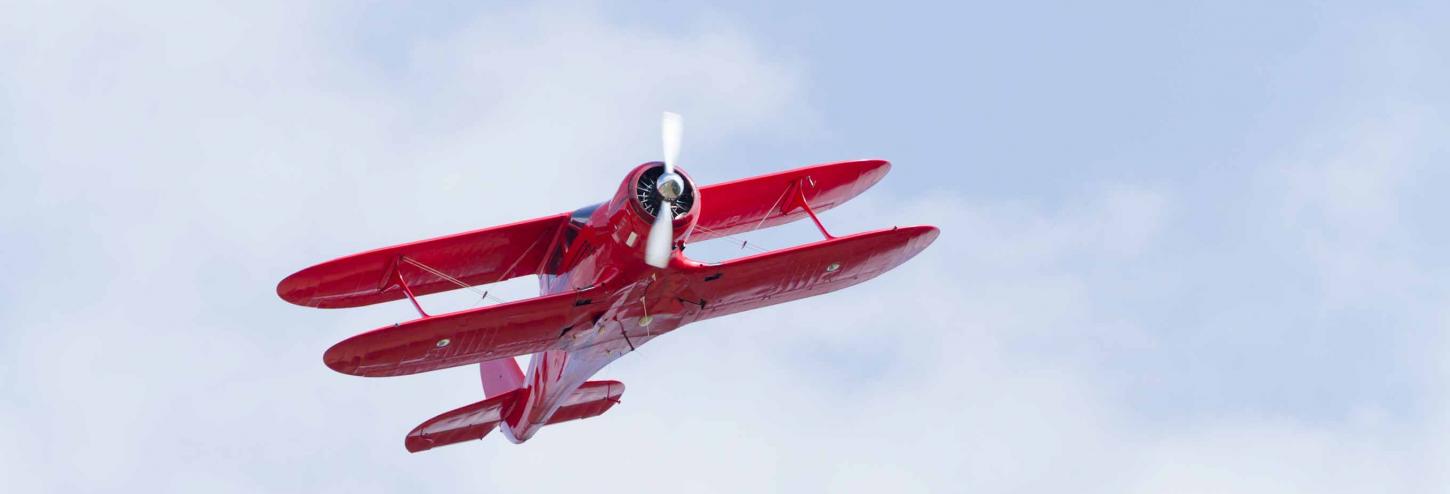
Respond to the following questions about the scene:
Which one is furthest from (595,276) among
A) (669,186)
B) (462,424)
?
(462,424)

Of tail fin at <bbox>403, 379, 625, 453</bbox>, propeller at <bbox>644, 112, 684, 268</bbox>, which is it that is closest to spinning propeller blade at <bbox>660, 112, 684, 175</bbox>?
propeller at <bbox>644, 112, 684, 268</bbox>

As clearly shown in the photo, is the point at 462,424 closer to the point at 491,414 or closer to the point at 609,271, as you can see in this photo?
the point at 491,414

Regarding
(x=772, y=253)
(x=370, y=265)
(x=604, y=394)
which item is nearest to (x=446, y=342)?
(x=370, y=265)

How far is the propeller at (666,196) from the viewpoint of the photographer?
88.8 feet

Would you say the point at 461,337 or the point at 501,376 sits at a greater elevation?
the point at 501,376

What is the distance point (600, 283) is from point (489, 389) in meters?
8.53

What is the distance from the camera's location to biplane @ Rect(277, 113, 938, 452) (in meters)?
27.8

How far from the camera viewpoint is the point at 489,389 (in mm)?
36594

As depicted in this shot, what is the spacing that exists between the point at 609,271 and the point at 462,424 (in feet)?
22.0

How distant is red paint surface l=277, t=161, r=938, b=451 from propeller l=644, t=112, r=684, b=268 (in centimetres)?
18

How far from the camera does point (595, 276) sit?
2873cm

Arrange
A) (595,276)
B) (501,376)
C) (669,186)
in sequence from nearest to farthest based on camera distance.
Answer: (669,186), (595,276), (501,376)

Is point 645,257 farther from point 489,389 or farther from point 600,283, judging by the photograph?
point 489,389

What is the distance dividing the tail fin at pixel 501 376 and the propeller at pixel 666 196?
8.15m
